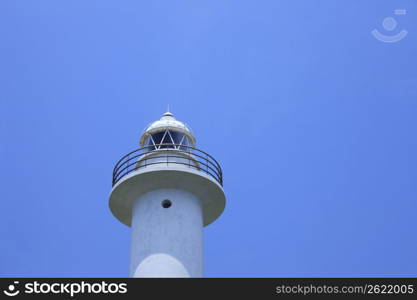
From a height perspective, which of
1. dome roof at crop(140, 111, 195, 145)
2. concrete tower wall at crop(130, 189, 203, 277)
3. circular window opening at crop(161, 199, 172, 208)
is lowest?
concrete tower wall at crop(130, 189, 203, 277)

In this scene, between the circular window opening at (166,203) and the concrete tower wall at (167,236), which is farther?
the circular window opening at (166,203)

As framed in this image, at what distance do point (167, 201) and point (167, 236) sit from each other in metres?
1.64

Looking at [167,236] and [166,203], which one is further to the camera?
[166,203]

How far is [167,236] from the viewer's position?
23.5 meters

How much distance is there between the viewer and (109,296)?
64.1 feet

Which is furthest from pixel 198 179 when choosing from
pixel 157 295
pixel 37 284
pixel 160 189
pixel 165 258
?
pixel 37 284

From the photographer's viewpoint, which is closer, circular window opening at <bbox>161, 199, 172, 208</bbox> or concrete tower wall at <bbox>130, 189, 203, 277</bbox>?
concrete tower wall at <bbox>130, 189, 203, 277</bbox>

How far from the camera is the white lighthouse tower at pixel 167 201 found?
76.3 ft

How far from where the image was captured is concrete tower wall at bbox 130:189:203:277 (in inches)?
905

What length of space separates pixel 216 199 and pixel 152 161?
3126mm

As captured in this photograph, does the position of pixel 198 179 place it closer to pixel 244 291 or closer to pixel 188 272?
pixel 188 272

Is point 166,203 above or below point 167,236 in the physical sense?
above

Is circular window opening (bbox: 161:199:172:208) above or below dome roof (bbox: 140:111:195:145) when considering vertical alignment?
below

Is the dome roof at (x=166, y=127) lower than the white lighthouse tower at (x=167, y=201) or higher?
higher
